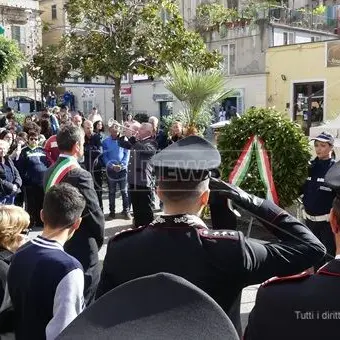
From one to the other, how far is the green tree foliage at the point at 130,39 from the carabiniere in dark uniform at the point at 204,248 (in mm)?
12772

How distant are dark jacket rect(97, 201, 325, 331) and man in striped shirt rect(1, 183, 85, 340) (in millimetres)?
405

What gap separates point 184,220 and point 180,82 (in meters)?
8.68

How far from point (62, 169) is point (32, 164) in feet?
13.4

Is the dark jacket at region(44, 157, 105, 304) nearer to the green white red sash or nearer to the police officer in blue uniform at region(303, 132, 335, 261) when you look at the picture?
the green white red sash

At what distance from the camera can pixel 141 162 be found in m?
7.64

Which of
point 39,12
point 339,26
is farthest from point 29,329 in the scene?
point 39,12

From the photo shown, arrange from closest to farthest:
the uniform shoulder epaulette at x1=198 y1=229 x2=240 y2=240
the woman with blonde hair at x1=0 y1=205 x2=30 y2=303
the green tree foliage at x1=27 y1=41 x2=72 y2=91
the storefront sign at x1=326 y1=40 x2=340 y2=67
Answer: the uniform shoulder epaulette at x1=198 y1=229 x2=240 y2=240 → the woman with blonde hair at x1=0 y1=205 x2=30 y2=303 → the green tree foliage at x1=27 y1=41 x2=72 y2=91 → the storefront sign at x1=326 y1=40 x2=340 y2=67

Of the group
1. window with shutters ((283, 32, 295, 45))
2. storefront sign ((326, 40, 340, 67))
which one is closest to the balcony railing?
window with shutters ((283, 32, 295, 45))

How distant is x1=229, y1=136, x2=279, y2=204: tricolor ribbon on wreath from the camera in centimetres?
703

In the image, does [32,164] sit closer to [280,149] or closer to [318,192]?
[280,149]

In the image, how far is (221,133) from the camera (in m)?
7.70

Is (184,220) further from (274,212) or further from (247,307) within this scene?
(247,307)

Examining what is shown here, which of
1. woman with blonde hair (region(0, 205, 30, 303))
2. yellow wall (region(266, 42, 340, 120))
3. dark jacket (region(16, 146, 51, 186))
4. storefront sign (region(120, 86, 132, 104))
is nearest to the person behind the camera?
woman with blonde hair (region(0, 205, 30, 303))

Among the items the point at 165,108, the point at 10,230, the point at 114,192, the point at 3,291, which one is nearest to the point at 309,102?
the point at 165,108
